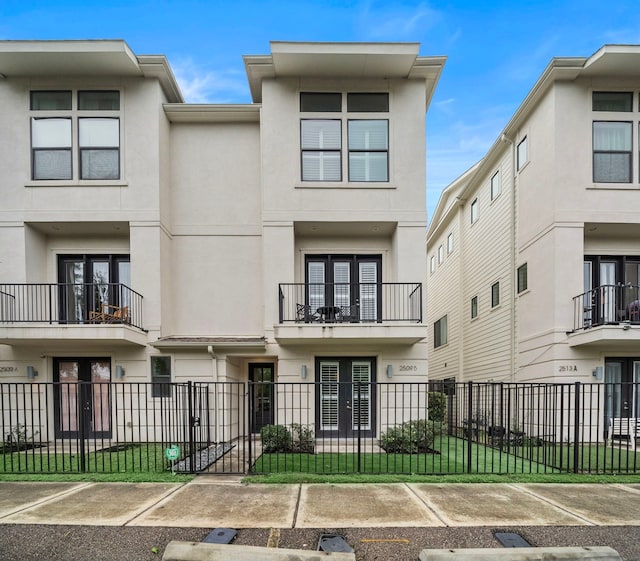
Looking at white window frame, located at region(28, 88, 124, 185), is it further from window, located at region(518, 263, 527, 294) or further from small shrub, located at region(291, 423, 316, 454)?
window, located at region(518, 263, 527, 294)

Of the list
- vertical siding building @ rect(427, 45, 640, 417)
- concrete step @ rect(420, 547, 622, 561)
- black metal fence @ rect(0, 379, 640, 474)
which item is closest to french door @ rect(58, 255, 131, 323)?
black metal fence @ rect(0, 379, 640, 474)

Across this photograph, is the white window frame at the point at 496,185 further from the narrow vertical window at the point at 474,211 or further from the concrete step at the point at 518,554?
the concrete step at the point at 518,554

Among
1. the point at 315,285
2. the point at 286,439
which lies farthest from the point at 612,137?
the point at 286,439

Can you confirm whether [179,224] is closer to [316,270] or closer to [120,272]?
[120,272]

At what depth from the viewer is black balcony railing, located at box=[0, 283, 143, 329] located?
10.5 meters

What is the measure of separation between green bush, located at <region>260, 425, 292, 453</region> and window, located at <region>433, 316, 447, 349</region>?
12.6 m

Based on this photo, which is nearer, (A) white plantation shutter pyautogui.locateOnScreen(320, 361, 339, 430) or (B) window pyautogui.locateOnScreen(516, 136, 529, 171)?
(A) white plantation shutter pyautogui.locateOnScreen(320, 361, 339, 430)

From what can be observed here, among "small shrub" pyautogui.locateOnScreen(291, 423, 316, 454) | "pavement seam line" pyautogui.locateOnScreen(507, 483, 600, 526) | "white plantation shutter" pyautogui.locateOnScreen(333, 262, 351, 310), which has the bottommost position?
"small shrub" pyautogui.locateOnScreen(291, 423, 316, 454)

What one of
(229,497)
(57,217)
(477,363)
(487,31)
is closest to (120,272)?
(57,217)

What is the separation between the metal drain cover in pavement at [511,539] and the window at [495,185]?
1245cm

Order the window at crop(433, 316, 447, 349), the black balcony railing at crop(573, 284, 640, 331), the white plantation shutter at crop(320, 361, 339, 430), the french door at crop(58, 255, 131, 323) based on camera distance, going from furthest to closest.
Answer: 1. the window at crop(433, 316, 447, 349)
2. the french door at crop(58, 255, 131, 323)
3. the white plantation shutter at crop(320, 361, 339, 430)
4. the black balcony railing at crop(573, 284, 640, 331)

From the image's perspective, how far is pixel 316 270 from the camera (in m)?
11.6

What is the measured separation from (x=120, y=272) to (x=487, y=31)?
19.9 m

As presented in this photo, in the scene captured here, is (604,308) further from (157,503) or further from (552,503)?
(157,503)
